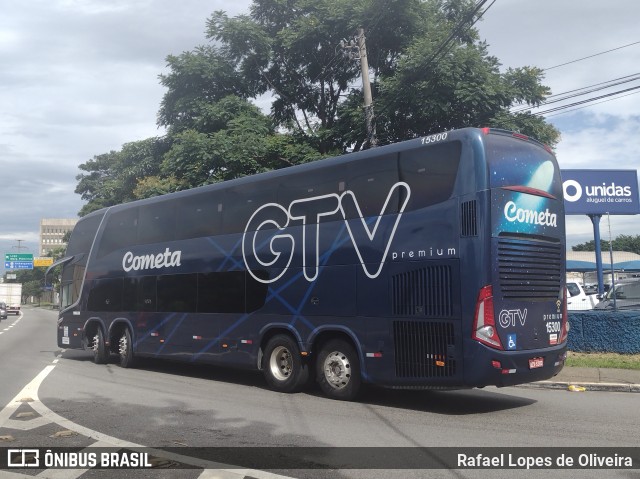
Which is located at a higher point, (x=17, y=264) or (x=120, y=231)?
(x=17, y=264)

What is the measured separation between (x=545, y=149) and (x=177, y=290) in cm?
798

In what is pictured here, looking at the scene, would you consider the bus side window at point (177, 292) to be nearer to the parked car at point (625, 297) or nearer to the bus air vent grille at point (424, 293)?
the bus air vent grille at point (424, 293)

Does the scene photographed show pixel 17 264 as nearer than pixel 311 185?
No

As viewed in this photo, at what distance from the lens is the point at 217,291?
1215 centimetres

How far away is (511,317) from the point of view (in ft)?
27.3

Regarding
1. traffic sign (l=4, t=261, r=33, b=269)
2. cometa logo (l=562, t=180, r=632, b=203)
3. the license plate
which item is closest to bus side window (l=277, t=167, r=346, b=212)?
the license plate

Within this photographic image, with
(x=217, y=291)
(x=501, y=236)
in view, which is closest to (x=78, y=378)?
(x=217, y=291)

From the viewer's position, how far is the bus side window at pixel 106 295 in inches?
591

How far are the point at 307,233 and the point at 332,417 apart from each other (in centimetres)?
335

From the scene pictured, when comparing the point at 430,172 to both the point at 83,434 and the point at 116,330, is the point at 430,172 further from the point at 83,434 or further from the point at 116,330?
the point at 116,330

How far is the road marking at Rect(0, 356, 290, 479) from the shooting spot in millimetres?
5637

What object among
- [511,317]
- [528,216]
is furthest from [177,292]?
[528,216]

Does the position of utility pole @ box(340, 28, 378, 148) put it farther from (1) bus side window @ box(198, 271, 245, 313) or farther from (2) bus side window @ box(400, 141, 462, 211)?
(2) bus side window @ box(400, 141, 462, 211)

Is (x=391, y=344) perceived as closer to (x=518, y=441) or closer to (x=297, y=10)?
(x=518, y=441)
